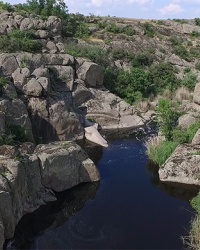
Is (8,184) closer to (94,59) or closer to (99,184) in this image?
(99,184)

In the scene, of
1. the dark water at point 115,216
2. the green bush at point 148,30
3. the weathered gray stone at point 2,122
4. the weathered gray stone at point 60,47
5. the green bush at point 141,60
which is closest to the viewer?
the dark water at point 115,216

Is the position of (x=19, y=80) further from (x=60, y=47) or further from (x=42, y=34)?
(x=42, y=34)

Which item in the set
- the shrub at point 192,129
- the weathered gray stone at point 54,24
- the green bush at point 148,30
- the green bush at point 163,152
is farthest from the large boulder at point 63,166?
the green bush at point 148,30

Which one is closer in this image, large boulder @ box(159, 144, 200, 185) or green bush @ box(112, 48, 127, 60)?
large boulder @ box(159, 144, 200, 185)

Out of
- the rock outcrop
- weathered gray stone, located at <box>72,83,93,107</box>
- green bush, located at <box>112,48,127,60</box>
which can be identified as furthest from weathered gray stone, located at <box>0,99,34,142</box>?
green bush, located at <box>112,48,127,60</box>

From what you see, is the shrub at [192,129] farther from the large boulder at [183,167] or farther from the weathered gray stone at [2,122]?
the weathered gray stone at [2,122]

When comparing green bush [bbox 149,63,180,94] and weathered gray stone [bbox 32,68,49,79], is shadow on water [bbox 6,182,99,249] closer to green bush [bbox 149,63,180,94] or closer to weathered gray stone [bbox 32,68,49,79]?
weathered gray stone [bbox 32,68,49,79]
